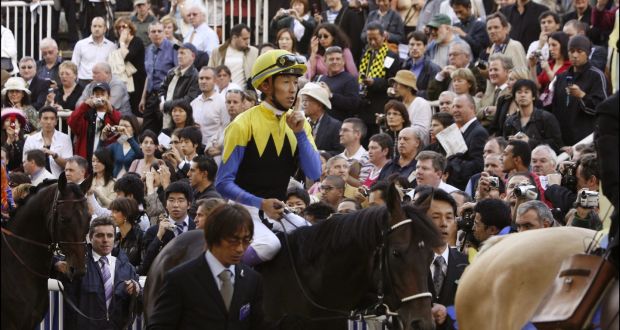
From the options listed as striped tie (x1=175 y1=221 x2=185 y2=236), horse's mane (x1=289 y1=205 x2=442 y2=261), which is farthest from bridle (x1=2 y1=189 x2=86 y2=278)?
horse's mane (x1=289 y1=205 x2=442 y2=261)

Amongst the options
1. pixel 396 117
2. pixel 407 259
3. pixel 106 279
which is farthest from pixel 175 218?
pixel 407 259

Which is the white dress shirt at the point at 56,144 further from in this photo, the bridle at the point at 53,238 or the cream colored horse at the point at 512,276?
the cream colored horse at the point at 512,276

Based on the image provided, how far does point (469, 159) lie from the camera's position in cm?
1400

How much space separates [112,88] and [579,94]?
7.29 m

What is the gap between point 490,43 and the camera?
16938 millimetres

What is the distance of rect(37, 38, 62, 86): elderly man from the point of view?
66.6 ft

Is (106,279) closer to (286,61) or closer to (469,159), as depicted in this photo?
(286,61)

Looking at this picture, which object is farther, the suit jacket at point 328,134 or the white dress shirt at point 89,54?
the white dress shirt at point 89,54

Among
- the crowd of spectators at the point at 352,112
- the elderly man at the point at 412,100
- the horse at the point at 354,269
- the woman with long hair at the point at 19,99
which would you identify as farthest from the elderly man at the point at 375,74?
the horse at the point at 354,269

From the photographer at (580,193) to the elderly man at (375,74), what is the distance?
471 centimetres

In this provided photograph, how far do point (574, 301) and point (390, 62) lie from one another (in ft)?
32.5

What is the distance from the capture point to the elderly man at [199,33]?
65.7 ft

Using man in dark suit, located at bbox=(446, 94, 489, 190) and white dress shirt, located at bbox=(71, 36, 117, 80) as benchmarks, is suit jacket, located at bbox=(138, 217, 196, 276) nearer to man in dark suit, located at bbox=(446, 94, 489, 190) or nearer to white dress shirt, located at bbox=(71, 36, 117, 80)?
man in dark suit, located at bbox=(446, 94, 489, 190)

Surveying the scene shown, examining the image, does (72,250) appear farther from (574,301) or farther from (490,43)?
(490,43)
